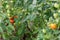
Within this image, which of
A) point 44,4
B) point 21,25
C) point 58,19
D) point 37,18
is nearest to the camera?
point 58,19

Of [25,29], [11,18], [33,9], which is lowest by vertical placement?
[25,29]

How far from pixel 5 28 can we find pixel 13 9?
0.25 m

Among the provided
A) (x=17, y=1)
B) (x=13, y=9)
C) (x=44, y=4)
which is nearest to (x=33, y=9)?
(x=44, y=4)

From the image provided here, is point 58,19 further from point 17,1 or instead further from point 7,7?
point 7,7

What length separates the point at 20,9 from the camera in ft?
6.36

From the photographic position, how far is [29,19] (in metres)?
1.76

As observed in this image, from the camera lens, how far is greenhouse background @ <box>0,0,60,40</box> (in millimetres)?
1487

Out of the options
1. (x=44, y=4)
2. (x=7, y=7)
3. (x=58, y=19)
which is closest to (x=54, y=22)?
(x=58, y=19)

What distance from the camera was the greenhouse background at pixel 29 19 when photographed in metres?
1.49

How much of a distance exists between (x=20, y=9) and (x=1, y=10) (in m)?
0.19

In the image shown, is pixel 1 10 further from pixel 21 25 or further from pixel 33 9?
pixel 33 9

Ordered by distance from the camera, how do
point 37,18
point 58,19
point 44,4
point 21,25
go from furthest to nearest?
point 21,25, point 37,18, point 44,4, point 58,19

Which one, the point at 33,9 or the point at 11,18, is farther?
the point at 11,18

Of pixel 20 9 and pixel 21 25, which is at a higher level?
pixel 20 9
